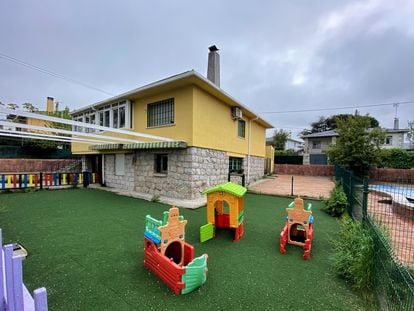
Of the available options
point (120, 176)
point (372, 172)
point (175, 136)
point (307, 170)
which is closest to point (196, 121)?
point (175, 136)

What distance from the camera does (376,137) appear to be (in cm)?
1563

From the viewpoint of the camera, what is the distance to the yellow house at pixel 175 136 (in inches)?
353

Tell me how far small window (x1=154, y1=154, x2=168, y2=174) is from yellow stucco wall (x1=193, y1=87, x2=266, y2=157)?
6.64ft

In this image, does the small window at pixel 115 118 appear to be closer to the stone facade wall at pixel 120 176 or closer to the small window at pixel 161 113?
the stone facade wall at pixel 120 176

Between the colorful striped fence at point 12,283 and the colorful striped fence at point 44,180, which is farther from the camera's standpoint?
the colorful striped fence at point 44,180

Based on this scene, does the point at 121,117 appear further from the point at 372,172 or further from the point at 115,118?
the point at 372,172

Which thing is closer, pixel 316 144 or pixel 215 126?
pixel 215 126

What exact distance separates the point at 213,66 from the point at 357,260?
35.7ft

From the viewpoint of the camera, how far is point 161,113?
1023cm

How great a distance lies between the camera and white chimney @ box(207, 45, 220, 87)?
38.1ft

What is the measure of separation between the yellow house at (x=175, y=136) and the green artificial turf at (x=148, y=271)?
3263 millimetres

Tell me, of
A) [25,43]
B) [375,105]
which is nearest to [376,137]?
[375,105]

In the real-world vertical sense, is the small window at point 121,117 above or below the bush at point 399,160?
above

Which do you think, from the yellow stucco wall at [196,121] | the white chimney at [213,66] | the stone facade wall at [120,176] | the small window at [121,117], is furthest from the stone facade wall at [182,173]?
the white chimney at [213,66]
